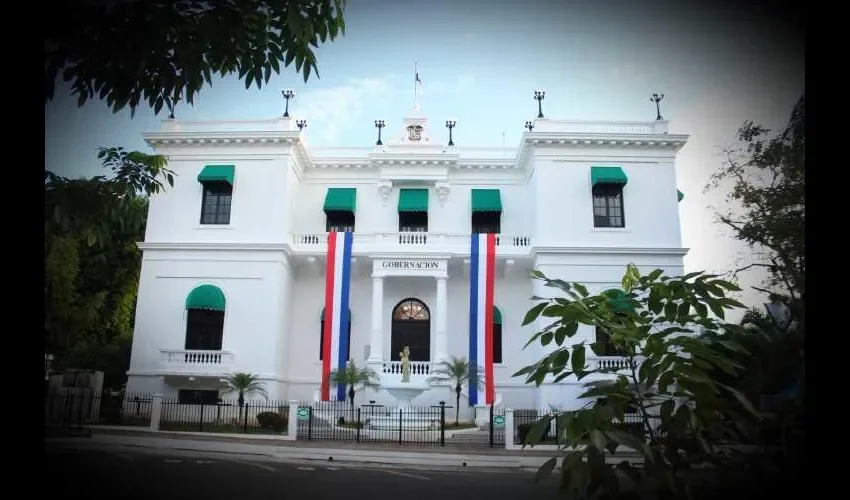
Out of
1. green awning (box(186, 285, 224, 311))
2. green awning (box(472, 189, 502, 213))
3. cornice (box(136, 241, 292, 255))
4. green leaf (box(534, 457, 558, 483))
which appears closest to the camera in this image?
green leaf (box(534, 457, 558, 483))

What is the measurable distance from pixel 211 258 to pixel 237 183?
2019mm

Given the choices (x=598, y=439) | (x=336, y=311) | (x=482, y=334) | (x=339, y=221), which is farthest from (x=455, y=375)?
(x=598, y=439)

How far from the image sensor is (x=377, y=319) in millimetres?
16891

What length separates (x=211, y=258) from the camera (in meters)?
13.9

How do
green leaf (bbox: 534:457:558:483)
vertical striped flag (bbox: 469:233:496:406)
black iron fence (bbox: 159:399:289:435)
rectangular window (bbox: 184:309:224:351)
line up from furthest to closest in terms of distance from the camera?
vertical striped flag (bbox: 469:233:496:406)
rectangular window (bbox: 184:309:224:351)
black iron fence (bbox: 159:399:289:435)
green leaf (bbox: 534:457:558:483)

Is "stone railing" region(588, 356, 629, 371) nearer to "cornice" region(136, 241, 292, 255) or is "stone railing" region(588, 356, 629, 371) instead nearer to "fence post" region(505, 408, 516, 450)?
"fence post" region(505, 408, 516, 450)

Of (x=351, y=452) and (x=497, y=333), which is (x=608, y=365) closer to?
(x=351, y=452)

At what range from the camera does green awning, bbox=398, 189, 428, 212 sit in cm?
1791

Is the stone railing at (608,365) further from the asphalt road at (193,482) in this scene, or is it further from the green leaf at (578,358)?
the asphalt road at (193,482)

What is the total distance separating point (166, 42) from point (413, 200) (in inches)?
578

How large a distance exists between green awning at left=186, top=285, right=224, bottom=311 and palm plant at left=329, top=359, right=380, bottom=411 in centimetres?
358

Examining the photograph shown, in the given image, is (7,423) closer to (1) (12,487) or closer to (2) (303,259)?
(1) (12,487)

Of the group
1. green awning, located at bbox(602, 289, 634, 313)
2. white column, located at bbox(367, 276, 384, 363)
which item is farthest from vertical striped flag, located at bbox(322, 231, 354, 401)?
green awning, located at bbox(602, 289, 634, 313)

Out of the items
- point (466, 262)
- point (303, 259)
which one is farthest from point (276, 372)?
point (466, 262)
